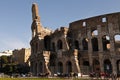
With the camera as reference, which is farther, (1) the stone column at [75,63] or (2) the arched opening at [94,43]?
(2) the arched opening at [94,43]

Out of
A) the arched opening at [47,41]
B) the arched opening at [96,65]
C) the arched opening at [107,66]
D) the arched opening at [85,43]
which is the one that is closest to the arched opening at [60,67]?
the arched opening at [47,41]

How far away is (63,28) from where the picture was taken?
5506cm

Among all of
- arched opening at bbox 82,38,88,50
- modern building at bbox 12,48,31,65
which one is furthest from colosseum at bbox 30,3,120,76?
modern building at bbox 12,48,31,65

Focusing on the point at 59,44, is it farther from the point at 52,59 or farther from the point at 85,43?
Result: the point at 85,43

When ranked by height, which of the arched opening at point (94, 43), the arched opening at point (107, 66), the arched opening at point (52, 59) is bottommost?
the arched opening at point (107, 66)

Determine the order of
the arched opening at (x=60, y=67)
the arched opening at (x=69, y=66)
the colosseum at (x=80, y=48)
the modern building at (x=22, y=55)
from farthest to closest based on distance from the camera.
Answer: the modern building at (x=22, y=55)
the arched opening at (x=60, y=67)
the arched opening at (x=69, y=66)
the colosseum at (x=80, y=48)

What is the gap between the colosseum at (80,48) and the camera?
162 ft

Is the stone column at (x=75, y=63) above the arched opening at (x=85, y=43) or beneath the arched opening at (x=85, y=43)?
beneath

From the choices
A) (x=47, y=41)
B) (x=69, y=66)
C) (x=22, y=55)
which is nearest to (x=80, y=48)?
(x=69, y=66)

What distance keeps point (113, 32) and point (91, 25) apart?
499cm

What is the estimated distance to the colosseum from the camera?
49312mm

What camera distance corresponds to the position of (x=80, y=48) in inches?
2112

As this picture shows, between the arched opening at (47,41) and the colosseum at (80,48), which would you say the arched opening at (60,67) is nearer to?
the colosseum at (80,48)

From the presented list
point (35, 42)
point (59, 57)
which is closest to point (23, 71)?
point (35, 42)
